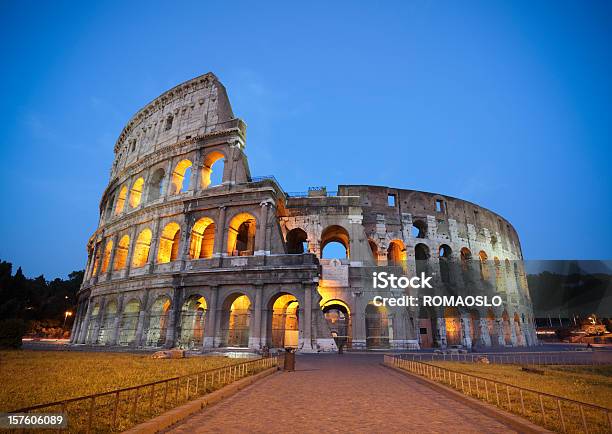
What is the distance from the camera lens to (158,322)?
75.0 feet

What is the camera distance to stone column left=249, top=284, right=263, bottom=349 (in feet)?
64.4

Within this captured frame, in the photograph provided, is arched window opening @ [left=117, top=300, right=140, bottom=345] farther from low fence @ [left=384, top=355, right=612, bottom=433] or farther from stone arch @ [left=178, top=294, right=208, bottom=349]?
low fence @ [left=384, top=355, right=612, bottom=433]

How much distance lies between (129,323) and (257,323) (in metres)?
10.5

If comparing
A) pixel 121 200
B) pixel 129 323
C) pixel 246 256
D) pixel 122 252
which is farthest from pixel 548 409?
pixel 121 200

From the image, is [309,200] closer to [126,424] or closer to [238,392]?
[238,392]

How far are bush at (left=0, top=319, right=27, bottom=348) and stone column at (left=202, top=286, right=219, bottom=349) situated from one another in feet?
30.3

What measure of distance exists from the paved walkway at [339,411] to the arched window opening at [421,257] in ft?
63.2

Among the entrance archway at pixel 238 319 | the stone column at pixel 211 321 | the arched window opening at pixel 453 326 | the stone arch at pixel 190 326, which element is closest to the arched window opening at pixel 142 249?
the stone arch at pixel 190 326

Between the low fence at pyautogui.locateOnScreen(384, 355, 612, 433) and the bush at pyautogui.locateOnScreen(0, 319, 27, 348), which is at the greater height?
the bush at pyautogui.locateOnScreen(0, 319, 27, 348)

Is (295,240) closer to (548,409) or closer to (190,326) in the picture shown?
(190,326)

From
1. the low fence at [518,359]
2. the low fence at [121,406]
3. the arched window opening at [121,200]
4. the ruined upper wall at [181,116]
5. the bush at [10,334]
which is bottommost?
the low fence at [518,359]

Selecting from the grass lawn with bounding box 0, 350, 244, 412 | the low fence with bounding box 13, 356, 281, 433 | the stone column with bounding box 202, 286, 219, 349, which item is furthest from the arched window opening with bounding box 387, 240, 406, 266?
the grass lawn with bounding box 0, 350, 244, 412

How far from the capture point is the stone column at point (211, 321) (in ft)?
65.9

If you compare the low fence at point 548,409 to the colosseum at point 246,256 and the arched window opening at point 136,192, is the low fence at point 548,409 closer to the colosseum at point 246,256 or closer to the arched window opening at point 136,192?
the colosseum at point 246,256
